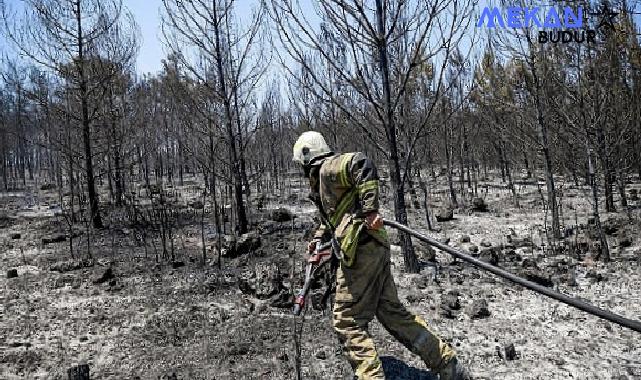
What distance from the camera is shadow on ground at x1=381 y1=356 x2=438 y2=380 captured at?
322 centimetres

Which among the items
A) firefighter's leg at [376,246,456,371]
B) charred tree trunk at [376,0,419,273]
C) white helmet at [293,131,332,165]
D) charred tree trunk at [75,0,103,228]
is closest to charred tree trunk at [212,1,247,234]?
charred tree trunk at [75,0,103,228]

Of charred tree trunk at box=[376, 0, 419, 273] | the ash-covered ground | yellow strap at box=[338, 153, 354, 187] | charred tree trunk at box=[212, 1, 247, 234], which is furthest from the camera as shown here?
charred tree trunk at box=[212, 1, 247, 234]

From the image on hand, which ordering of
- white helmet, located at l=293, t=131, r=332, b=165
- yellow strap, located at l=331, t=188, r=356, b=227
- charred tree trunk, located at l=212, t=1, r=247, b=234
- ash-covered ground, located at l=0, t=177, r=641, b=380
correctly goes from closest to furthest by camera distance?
yellow strap, located at l=331, t=188, r=356, b=227, white helmet, located at l=293, t=131, r=332, b=165, ash-covered ground, located at l=0, t=177, r=641, b=380, charred tree trunk, located at l=212, t=1, r=247, b=234

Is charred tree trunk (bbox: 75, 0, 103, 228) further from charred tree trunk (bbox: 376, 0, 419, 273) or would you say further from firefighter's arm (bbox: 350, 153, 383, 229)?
firefighter's arm (bbox: 350, 153, 383, 229)

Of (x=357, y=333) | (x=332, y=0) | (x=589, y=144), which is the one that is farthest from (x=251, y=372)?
(x=589, y=144)

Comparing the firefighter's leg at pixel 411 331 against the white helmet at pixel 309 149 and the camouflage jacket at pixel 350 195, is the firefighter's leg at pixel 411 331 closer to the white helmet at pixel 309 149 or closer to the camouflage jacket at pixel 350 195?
the camouflage jacket at pixel 350 195

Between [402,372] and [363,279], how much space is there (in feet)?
2.88

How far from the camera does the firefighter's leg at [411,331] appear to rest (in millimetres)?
2908

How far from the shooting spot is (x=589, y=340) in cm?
372

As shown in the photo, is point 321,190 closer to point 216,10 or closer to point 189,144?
point 216,10

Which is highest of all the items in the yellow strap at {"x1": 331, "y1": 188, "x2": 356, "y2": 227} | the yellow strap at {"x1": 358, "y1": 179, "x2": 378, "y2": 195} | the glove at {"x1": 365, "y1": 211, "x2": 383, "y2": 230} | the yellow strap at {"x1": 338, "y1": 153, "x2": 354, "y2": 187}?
the yellow strap at {"x1": 338, "y1": 153, "x2": 354, "y2": 187}

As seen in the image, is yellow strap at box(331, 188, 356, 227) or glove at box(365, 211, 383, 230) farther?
yellow strap at box(331, 188, 356, 227)

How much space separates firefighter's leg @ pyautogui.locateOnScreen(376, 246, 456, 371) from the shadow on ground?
34cm

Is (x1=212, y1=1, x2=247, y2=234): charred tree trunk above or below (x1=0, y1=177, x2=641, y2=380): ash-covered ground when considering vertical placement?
above
